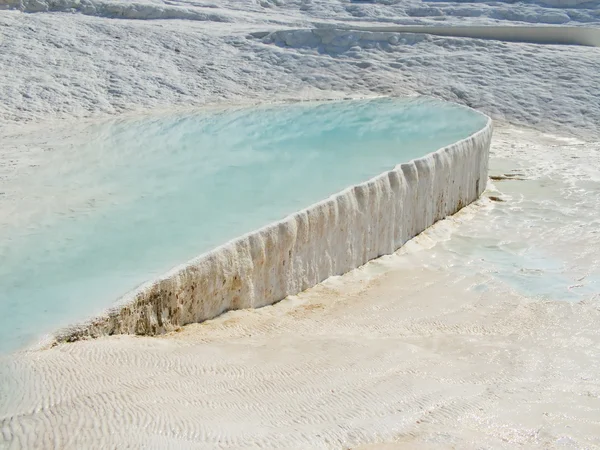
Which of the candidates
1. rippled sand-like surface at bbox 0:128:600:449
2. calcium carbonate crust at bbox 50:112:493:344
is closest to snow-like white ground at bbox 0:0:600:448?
rippled sand-like surface at bbox 0:128:600:449

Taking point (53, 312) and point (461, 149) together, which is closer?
point (53, 312)

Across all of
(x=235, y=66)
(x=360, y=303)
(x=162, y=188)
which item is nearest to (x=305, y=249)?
(x=360, y=303)

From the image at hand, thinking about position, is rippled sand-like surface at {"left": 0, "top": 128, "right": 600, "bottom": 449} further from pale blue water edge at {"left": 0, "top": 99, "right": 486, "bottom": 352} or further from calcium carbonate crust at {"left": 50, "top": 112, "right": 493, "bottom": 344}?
pale blue water edge at {"left": 0, "top": 99, "right": 486, "bottom": 352}

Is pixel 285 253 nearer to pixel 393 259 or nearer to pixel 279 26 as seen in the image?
pixel 393 259

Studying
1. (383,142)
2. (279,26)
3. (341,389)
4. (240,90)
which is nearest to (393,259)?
(383,142)

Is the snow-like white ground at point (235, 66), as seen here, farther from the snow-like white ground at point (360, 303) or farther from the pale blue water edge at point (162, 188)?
the pale blue water edge at point (162, 188)
